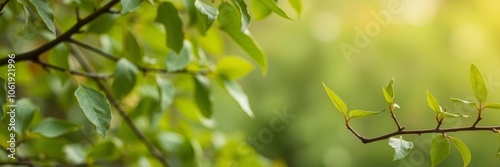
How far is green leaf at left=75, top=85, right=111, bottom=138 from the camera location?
17.7 inches

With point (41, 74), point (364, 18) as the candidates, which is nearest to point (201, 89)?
point (41, 74)

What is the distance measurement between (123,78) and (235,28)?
0.15 metres

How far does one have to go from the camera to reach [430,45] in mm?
1576

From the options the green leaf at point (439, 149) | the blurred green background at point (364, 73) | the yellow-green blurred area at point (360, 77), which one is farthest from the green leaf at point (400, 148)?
the blurred green background at point (364, 73)

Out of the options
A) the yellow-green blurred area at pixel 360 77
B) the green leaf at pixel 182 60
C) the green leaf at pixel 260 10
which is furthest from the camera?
the yellow-green blurred area at pixel 360 77

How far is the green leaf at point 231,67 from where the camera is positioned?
69cm

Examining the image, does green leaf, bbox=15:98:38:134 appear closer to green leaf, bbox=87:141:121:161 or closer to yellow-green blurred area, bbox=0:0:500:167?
green leaf, bbox=87:141:121:161

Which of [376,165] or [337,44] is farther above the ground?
[337,44]

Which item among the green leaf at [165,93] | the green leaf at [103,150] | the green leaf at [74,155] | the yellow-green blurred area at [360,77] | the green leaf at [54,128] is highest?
the green leaf at [54,128]

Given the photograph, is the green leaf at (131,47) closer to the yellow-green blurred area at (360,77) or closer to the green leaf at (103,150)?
the green leaf at (103,150)

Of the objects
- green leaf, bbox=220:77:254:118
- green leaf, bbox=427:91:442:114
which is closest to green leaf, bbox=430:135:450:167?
green leaf, bbox=427:91:442:114

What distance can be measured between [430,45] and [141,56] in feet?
3.60

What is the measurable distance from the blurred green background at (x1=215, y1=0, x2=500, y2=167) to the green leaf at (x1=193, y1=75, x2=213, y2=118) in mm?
879

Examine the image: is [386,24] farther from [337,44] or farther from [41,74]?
[41,74]
